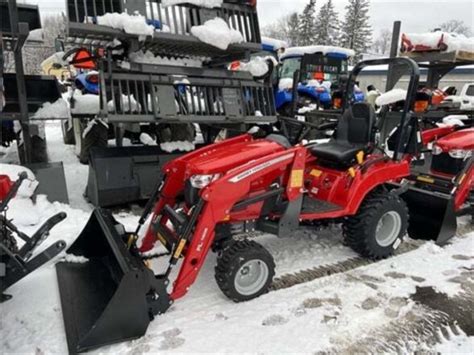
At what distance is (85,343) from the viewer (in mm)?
2252

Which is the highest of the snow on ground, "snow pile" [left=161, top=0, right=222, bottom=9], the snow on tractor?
"snow pile" [left=161, top=0, right=222, bottom=9]

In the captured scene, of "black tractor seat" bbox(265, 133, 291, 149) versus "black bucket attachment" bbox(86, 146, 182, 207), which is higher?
"black tractor seat" bbox(265, 133, 291, 149)

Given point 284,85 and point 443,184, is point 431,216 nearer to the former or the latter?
point 443,184

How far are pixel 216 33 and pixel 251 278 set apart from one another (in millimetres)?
2775

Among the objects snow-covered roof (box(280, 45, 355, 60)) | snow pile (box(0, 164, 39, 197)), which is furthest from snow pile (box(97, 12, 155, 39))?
snow-covered roof (box(280, 45, 355, 60))

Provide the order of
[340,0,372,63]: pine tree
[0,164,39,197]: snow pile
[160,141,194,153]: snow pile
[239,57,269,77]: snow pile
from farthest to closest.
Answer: [340,0,372,63]: pine tree, [239,57,269,77]: snow pile, [160,141,194,153]: snow pile, [0,164,39,197]: snow pile

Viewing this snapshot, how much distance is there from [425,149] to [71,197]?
174 inches

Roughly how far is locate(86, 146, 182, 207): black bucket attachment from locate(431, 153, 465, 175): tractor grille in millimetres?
3287

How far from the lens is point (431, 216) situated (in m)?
3.96

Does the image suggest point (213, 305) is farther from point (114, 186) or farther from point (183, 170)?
point (114, 186)

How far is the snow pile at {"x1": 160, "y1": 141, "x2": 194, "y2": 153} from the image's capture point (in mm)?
5031

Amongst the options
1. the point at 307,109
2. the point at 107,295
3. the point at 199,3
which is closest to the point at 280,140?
the point at 107,295

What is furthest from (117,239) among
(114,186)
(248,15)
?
(248,15)

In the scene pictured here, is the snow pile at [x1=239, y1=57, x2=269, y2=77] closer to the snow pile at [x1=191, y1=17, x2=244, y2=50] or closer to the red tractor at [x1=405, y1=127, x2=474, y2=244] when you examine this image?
the snow pile at [x1=191, y1=17, x2=244, y2=50]
